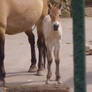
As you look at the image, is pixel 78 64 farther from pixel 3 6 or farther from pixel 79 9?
pixel 3 6

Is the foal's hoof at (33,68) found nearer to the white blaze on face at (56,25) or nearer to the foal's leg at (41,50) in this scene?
the foal's leg at (41,50)

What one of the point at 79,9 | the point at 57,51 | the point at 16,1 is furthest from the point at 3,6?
the point at 79,9

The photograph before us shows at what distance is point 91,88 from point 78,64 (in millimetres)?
3522

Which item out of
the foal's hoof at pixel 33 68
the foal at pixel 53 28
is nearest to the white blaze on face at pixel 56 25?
the foal at pixel 53 28

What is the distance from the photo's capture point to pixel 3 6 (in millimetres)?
5488

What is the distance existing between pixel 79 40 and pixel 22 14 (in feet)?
12.6

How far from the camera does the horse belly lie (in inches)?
223

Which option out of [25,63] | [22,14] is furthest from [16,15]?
[25,63]

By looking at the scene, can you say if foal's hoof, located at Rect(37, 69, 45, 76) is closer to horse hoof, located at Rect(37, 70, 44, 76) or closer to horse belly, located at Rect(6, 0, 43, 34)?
horse hoof, located at Rect(37, 70, 44, 76)

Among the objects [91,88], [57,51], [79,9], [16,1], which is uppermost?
[16,1]

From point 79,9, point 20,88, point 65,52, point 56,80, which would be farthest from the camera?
point 65,52

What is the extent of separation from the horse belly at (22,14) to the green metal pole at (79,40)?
3703 millimetres

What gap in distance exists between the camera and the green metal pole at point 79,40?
1.97m

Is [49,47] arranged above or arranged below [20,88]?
above
